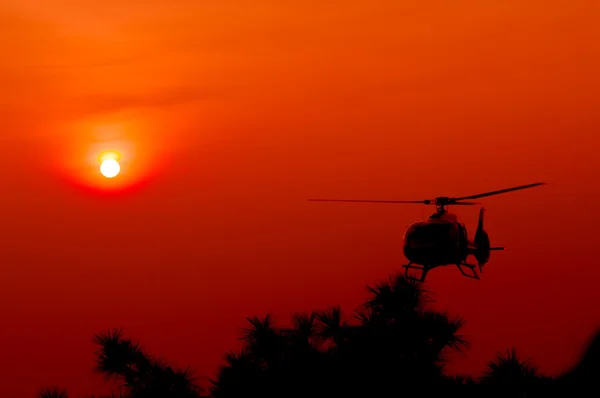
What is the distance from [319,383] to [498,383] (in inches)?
220

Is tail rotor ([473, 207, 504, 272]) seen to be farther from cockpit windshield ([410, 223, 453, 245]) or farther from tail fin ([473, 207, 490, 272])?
cockpit windshield ([410, 223, 453, 245])

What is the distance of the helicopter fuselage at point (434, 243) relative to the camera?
1390 inches

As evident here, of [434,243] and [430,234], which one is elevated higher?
[430,234]

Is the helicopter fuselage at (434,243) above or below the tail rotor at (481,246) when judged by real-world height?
below

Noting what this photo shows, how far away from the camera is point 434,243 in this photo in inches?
1390

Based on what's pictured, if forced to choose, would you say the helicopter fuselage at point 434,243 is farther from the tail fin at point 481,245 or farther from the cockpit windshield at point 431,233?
the tail fin at point 481,245

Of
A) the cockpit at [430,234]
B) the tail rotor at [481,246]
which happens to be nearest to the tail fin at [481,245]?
the tail rotor at [481,246]

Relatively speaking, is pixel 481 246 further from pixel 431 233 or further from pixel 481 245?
pixel 431 233

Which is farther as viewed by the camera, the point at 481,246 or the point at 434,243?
the point at 481,246

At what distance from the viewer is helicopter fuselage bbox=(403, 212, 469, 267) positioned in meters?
35.3

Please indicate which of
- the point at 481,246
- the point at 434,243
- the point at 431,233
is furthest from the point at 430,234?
the point at 481,246

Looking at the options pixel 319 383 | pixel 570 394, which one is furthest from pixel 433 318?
pixel 570 394

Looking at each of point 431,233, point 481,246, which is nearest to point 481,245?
point 481,246

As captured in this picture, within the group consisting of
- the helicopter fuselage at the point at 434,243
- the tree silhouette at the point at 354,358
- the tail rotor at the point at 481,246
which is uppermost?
the tail rotor at the point at 481,246
